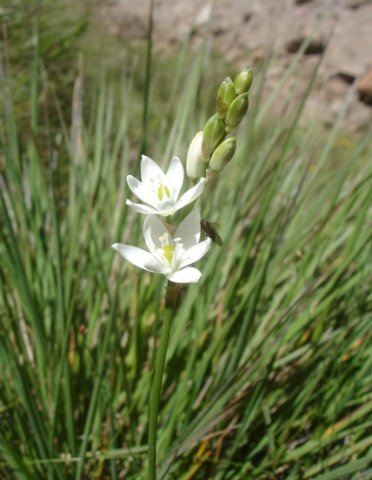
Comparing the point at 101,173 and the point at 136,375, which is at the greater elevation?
the point at 101,173

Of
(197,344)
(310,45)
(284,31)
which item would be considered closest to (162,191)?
(197,344)

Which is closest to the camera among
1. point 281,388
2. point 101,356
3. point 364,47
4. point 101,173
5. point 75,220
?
point 101,356

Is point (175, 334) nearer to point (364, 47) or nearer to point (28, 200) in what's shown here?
point (28, 200)

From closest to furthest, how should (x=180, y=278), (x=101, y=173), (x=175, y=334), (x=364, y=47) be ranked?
(x=180, y=278) < (x=175, y=334) < (x=101, y=173) < (x=364, y=47)

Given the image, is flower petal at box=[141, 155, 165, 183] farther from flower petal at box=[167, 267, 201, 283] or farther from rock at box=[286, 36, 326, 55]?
→ rock at box=[286, 36, 326, 55]

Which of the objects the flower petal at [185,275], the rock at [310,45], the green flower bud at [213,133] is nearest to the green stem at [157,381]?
the flower petal at [185,275]

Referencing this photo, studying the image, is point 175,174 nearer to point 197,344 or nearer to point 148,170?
point 148,170

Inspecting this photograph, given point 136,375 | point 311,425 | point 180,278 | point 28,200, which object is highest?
point 180,278

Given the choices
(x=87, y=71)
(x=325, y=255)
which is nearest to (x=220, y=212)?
(x=325, y=255)
